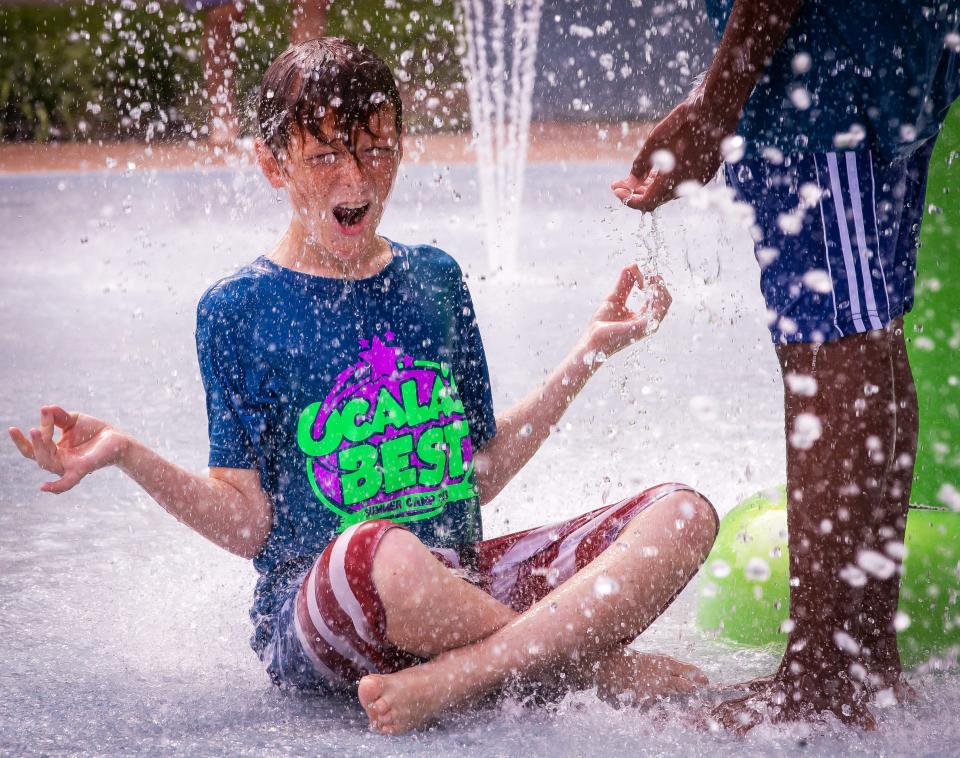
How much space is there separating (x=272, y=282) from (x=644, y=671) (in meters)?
0.68

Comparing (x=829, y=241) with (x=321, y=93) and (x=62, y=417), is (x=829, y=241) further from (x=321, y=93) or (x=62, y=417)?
(x=62, y=417)

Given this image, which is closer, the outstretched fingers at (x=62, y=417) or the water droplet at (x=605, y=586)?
the outstretched fingers at (x=62, y=417)

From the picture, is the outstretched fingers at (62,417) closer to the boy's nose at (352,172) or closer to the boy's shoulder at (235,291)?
the boy's shoulder at (235,291)

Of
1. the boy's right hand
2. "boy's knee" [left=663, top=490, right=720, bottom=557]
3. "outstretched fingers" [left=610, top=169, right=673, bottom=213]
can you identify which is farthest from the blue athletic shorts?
the boy's right hand

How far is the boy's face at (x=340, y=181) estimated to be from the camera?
171cm

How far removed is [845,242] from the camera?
1487 millimetres

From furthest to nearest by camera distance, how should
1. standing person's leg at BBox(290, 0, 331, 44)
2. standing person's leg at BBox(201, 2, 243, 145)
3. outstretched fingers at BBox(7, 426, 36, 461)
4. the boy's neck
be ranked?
standing person's leg at BBox(201, 2, 243, 145)
standing person's leg at BBox(290, 0, 331, 44)
the boy's neck
outstretched fingers at BBox(7, 426, 36, 461)

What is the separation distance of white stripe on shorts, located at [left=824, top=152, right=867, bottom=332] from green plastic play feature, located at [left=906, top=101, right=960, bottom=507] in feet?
1.44

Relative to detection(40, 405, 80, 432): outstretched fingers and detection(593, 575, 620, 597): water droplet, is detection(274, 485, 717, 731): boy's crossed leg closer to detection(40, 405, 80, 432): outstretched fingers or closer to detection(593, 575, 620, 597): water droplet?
detection(593, 575, 620, 597): water droplet

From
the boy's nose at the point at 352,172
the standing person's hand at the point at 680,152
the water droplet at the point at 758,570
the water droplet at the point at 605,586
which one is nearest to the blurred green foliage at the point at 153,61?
the boy's nose at the point at 352,172

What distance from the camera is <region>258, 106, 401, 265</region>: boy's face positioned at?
67.2 inches

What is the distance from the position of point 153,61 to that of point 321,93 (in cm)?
933

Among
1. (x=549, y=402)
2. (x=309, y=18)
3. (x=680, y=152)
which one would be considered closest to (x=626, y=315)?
(x=549, y=402)

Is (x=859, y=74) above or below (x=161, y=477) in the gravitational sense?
above
